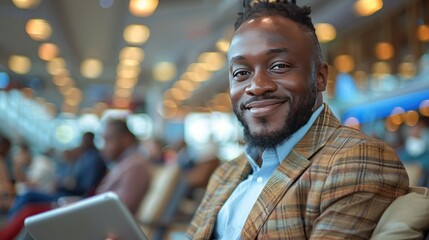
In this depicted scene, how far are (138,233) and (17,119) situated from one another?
1967cm

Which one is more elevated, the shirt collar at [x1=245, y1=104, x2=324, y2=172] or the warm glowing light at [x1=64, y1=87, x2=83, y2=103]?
the shirt collar at [x1=245, y1=104, x2=324, y2=172]

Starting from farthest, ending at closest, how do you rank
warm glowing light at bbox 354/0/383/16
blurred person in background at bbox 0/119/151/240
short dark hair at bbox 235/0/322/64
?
1. warm glowing light at bbox 354/0/383/16
2. blurred person in background at bbox 0/119/151/240
3. short dark hair at bbox 235/0/322/64

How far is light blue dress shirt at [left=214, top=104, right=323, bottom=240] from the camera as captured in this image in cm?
164

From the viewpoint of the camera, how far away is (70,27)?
1156cm

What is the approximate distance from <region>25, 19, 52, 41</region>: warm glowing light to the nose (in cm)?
970

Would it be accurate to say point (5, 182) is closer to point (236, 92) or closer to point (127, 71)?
point (236, 92)

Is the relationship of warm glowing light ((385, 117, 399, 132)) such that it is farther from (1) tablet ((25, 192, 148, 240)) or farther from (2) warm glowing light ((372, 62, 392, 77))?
(1) tablet ((25, 192, 148, 240))

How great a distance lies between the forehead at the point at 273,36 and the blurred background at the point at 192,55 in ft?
6.21

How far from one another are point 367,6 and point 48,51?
804 centimetres

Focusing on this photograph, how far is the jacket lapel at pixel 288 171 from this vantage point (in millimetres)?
1490

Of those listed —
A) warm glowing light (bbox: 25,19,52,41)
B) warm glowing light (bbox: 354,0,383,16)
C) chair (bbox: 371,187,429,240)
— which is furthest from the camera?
warm glowing light (bbox: 25,19,52,41)

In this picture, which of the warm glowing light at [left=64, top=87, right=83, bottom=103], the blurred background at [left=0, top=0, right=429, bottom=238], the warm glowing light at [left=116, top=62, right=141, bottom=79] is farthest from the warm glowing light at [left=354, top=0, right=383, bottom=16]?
the warm glowing light at [left=64, top=87, right=83, bottom=103]

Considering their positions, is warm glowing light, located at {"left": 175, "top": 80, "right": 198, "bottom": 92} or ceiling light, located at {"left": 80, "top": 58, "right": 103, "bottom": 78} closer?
ceiling light, located at {"left": 80, "top": 58, "right": 103, "bottom": 78}

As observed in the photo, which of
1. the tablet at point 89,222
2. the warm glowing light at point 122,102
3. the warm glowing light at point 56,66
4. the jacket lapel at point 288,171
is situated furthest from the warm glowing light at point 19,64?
the jacket lapel at point 288,171
